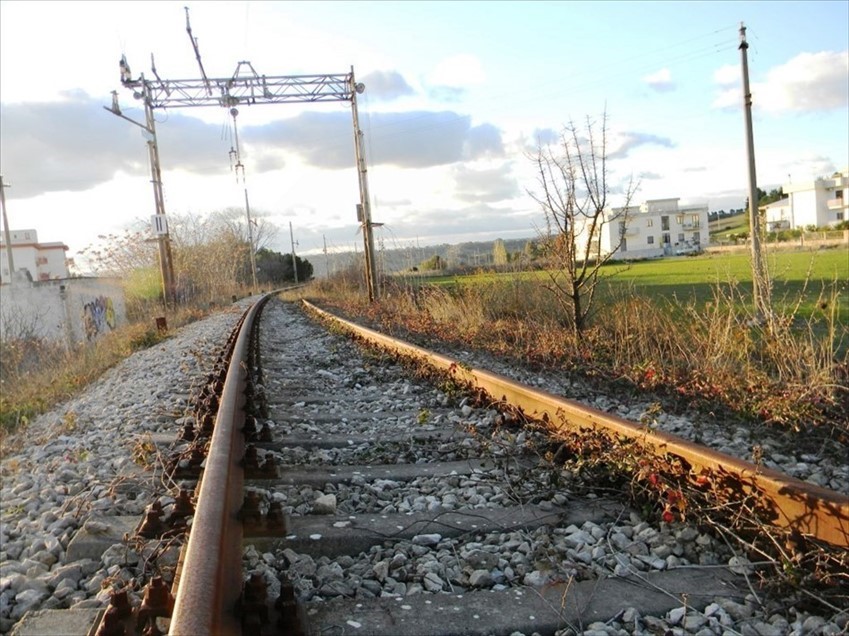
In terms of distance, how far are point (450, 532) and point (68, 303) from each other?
70.2ft

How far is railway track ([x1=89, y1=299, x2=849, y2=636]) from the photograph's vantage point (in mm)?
2344

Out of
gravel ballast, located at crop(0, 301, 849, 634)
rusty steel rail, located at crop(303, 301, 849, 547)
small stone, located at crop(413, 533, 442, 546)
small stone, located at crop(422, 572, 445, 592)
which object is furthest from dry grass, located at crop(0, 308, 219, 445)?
small stone, located at crop(422, 572, 445, 592)

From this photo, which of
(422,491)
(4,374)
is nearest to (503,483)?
(422,491)

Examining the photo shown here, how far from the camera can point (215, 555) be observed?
230cm

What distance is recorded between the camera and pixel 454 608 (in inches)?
97.5

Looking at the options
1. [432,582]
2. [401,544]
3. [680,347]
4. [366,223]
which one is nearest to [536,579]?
A: [432,582]

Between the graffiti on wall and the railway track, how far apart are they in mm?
18817

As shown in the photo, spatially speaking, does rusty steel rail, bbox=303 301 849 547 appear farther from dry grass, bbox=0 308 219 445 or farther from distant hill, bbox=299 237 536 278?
distant hill, bbox=299 237 536 278

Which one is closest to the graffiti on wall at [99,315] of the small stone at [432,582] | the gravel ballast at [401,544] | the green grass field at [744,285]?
the green grass field at [744,285]

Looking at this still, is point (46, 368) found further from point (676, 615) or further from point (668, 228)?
point (668, 228)

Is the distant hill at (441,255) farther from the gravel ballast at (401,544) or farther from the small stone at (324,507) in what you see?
the small stone at (324,507)

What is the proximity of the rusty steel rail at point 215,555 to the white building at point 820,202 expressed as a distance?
352 ft

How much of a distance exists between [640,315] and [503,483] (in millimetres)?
5941

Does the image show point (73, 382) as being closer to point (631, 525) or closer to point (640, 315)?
point (640, 315)
